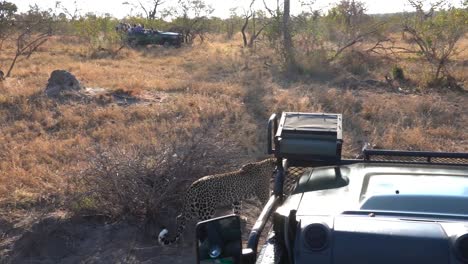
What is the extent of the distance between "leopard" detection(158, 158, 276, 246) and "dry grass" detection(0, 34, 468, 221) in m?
0.46

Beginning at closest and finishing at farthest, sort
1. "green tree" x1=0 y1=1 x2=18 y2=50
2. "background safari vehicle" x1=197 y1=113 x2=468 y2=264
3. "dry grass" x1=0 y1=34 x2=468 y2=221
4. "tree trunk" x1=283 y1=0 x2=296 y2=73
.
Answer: "background safari vehicle" x1=197 y1=113 x2=468 y2=264 → "dry grass" x1=0 y1=34 x2=468 y2=221 → "tree trunk" x1=283 y1=0 x2=296 y2=73 → "green tree" x1=0 y1=1 x2=18 y2=50

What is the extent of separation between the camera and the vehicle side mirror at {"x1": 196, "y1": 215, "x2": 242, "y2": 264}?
72.8 inches

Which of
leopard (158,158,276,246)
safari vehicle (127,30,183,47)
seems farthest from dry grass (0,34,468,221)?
safari vehicle (127,30,183,47)

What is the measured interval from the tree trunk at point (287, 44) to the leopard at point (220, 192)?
9.60m

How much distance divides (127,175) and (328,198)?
3.37 m

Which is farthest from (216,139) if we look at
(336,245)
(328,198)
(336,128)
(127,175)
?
(336,245)

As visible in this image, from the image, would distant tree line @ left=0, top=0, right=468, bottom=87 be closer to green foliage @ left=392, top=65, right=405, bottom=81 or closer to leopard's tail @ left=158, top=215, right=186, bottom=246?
green foliage @ left=392, top=65, right=405, bottom=81

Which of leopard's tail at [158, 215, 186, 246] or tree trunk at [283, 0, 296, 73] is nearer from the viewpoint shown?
leopard's tail at [158, 215, 186, 246]

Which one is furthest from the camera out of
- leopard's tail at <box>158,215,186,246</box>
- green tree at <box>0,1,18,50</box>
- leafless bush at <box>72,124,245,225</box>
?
green tree at <box>0,1,18,50</box>

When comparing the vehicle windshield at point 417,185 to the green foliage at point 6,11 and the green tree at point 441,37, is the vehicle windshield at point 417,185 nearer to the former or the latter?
the green tree at point 441,37

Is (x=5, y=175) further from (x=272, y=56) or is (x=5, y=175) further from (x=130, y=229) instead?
(x=272, y=56)

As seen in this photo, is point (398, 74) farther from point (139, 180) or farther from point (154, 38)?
point (154, 38)

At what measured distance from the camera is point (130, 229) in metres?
5.05

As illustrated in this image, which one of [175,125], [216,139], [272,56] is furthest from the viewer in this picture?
[272,56]
